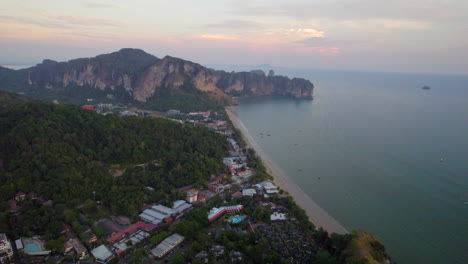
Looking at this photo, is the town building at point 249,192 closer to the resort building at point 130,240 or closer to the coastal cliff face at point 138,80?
the resort building at point 130,240

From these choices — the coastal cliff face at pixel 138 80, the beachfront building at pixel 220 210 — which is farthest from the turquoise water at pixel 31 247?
the coastal cliff face at pixel 138 80

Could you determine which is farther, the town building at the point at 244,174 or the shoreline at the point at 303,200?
the town building at the point at 244,174

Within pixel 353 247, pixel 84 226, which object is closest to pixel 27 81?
pixel 84 226

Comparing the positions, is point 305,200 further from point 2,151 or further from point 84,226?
point 2,151

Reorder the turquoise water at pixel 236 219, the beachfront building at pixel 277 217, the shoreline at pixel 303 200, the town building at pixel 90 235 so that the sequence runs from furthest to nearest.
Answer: the shoreline at pixel 303 200, the beachfront building at pixel 277 217, the turquoise water at pixel 236 219, the town building at pixel 90 235

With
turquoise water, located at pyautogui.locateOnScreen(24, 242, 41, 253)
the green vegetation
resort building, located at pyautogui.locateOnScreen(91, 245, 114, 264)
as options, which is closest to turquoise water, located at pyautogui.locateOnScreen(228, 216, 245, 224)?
resort building, located at pyautogui.locateOnScreen(91, 245, 114, 264)

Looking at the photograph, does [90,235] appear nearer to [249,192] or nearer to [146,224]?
[146,224]
